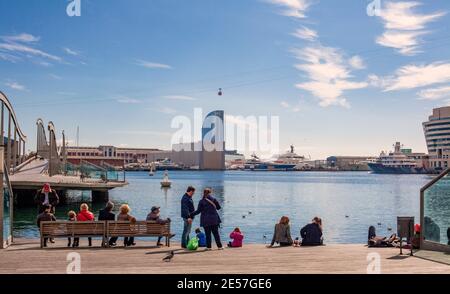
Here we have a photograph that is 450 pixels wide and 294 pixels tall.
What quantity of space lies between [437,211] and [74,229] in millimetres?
9751

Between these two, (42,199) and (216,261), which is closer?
(216,261)

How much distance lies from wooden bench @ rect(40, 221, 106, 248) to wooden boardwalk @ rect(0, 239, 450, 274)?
43 cm

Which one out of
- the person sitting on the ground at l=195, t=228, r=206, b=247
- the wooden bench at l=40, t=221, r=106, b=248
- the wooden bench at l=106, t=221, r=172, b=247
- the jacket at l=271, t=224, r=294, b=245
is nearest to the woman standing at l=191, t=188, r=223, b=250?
the person sitting on the ground at l=195, t=228, r=206, b=247

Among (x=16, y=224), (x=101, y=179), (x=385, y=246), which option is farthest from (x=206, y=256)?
(x=101, y=179)

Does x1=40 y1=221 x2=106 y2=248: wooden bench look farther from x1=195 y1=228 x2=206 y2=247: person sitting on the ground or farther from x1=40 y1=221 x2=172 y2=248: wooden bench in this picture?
x1=195 y1=228 x2=206 y2=247: person sitting on the ground

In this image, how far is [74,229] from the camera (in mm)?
15148

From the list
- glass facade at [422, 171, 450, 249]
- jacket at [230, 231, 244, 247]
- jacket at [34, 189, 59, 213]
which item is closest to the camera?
glass facade at [422, 171, 450, 249]

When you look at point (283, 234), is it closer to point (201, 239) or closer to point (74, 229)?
point (201, 239)

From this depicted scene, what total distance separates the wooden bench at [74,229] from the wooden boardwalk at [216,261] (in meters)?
0.43

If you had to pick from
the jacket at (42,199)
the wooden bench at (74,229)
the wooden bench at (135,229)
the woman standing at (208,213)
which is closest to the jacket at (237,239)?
the woman standing at (208,213)

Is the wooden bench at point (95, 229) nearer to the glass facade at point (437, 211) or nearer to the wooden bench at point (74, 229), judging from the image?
the wooden bench at point (74, 229)

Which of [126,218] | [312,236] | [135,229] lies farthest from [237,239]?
[126,218]

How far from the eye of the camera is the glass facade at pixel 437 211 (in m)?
13.4

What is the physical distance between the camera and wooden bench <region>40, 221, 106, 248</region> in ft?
49.5
